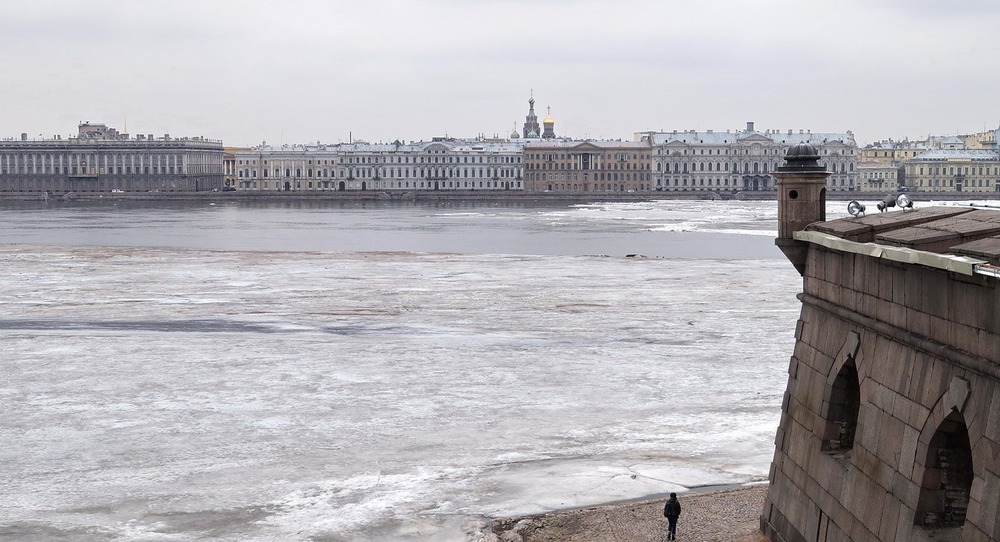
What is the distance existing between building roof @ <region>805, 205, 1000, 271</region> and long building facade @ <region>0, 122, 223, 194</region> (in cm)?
17375

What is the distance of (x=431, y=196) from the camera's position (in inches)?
6535

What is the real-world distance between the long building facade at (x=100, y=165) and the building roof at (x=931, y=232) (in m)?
174

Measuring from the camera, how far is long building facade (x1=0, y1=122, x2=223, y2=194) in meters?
181

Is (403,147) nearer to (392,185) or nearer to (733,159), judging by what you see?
(392,185)

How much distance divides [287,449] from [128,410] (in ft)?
11.6

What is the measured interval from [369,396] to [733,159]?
489 feet

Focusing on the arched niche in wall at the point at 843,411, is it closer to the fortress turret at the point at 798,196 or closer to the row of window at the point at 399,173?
the fortress turret at the point at 798,196

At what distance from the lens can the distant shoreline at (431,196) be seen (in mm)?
156500

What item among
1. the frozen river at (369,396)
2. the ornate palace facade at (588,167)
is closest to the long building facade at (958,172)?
the ornate palace facade at (588,167)

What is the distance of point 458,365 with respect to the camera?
2366 cm

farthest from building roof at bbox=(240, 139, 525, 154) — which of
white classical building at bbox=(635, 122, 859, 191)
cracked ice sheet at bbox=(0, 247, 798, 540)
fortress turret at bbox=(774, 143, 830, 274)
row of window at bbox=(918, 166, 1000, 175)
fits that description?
fortress turret at bbox=(774, 143, 830, 274)

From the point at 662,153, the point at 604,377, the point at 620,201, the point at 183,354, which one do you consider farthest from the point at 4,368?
the point at 662,153

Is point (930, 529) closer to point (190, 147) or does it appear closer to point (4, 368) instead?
point (4, 368)

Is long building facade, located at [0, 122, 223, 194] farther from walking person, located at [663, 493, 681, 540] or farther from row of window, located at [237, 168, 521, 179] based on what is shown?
walking person, located at [663, 493, 681, 540]
